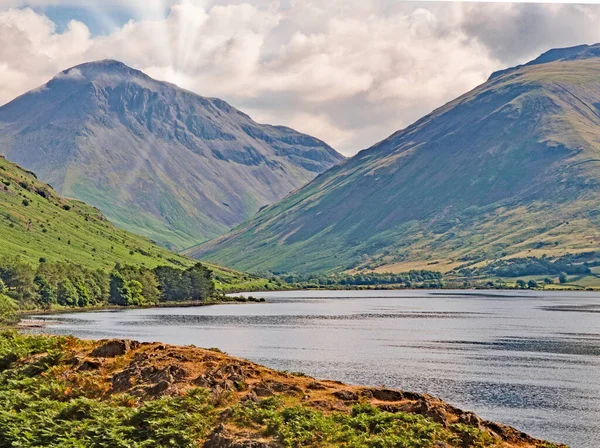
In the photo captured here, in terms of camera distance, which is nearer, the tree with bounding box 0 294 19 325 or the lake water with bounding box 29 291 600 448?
the lake water with bounding box 29 291 600 448

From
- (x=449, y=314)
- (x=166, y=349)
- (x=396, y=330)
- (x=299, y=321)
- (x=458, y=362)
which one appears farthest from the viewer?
(x=449, y=314)

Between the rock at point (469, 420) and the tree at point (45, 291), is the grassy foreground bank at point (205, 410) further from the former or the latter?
the tree at point (45, 291)

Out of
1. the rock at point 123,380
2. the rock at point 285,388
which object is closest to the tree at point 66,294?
the rock at point 123,380

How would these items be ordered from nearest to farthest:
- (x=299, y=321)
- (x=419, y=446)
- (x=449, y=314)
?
→ (x=419, y=446), (x=299, y=321), (x=449, y=314)

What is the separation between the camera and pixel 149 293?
191m

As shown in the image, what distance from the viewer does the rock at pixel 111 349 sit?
37.5 metres

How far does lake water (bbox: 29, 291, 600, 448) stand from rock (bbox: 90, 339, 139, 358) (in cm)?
2511

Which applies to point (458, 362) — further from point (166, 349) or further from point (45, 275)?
point (45, 275)

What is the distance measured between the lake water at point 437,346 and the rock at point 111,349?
25.1 m

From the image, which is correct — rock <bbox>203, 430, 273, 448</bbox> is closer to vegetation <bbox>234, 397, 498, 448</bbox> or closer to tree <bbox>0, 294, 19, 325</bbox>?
vegetation <bbox>234, 397, 498, 448</bbox>

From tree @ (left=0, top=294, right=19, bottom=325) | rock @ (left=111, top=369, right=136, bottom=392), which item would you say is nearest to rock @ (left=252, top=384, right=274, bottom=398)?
rock @ (left=111, top=369, right=136, bottom=392)

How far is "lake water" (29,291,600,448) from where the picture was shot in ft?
195

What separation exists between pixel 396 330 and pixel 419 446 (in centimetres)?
9940

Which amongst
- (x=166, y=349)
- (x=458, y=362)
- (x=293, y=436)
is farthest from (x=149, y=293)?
(x=293, y=436)
